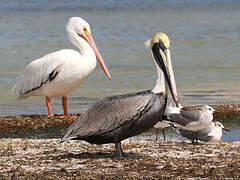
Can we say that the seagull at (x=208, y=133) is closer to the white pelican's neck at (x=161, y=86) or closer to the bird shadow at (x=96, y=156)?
the bird shadow at (x=96, y=156)

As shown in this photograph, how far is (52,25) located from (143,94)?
109 feet

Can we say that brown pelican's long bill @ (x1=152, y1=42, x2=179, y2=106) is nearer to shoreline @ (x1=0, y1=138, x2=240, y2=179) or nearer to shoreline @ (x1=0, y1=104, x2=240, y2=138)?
shoreline @ (x1=0, y1=138, x2=240, y2=179)

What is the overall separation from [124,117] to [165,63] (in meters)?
0.81

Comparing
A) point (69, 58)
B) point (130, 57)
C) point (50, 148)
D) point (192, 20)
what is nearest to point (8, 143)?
point (50, 148)

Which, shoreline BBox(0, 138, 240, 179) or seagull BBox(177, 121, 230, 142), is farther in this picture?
seagull BBox(177, 121, 230, 142)

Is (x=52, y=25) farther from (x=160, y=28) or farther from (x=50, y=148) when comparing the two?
(x=50, y=148)

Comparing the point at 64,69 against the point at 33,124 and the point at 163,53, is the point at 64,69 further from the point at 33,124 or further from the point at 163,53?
the point at 163,53

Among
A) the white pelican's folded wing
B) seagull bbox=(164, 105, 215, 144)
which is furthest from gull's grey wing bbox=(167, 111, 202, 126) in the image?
the white pelican's folded wing

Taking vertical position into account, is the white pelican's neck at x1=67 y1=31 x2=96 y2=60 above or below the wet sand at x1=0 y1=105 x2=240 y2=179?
above

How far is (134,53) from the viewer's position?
2589 cm

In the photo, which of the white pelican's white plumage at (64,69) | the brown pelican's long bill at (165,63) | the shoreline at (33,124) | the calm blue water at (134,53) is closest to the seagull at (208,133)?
the shoreline at (33,124)

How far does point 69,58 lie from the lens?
12.3m

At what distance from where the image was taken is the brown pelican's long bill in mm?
7605

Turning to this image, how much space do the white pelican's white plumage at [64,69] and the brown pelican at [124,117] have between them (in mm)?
4739
